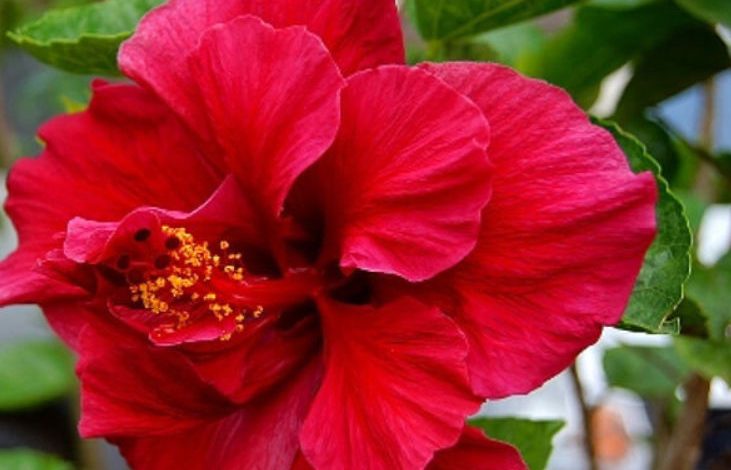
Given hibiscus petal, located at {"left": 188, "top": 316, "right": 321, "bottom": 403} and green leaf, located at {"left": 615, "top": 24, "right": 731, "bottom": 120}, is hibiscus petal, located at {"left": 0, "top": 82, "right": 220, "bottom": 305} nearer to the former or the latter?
hibiscus petal, located at {"left": 188, "top": 316, "right": 321, "bottom": 403}

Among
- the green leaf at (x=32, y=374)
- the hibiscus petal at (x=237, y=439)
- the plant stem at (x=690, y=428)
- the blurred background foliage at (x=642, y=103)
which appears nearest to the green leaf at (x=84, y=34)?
the blurred background foliage at (x=642, y=103)

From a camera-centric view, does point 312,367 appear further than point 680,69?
No

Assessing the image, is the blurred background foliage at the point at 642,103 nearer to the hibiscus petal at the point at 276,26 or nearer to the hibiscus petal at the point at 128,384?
the hibiscus petal at the point at 276,26

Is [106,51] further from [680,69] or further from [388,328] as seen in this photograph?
[680,69]

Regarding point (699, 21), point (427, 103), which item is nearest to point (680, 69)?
point (699, 21)

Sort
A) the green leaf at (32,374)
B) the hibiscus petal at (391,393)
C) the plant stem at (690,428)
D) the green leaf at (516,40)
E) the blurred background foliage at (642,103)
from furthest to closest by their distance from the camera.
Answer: the green leaf at (32,374), the green leaf at (516,40), the plant stem at (690,428), the blurred background foliage at (642,103), the hibiscus petal at (391,393)
